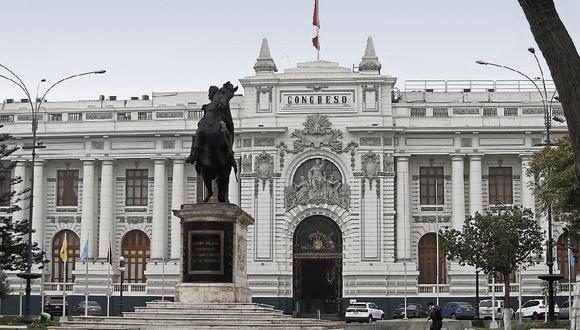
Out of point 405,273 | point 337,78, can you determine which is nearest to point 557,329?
point 405,273

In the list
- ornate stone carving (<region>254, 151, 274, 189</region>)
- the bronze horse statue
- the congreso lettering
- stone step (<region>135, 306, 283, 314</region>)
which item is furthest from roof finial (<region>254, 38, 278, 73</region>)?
stone step (<region>135, 306, 283, 314</region>)

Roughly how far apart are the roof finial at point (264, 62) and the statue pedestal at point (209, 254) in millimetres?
44328

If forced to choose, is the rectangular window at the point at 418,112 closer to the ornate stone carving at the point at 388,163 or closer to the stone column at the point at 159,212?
the ornate stone carving at the point at 388,163

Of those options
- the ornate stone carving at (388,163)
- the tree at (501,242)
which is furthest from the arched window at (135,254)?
the tree at (501,242)

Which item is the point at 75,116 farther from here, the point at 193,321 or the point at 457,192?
the point at 193,321

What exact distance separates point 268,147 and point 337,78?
22.6ft

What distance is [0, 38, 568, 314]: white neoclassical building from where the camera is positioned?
242ft

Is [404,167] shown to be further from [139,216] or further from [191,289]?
[191,289]

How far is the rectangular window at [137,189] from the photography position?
78.7m

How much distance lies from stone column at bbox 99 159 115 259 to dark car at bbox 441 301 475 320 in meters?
25.1

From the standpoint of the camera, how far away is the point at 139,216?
3073 inches

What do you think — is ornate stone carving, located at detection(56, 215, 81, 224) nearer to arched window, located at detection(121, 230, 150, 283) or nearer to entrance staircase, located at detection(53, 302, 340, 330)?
arched window, located at detection(121, 230, 150, 283)

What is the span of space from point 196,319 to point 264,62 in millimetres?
47160

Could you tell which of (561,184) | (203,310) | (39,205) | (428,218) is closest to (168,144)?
(39,205)
